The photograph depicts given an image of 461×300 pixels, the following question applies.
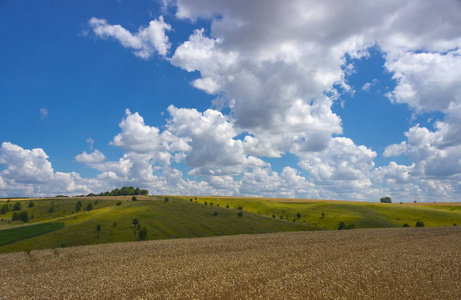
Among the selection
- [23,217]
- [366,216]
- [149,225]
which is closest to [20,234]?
[149,225]

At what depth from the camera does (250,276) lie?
918 inches

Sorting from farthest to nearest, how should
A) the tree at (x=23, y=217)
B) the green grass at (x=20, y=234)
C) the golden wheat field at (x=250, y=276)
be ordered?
the tree at (x=23, y=217) → the green grass at (x=20, y=234) → the golden wheat field at (x=250, y=276)

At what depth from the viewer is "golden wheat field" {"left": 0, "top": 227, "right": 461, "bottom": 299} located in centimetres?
1914

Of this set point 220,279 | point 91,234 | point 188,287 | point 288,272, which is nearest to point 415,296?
point 288,272

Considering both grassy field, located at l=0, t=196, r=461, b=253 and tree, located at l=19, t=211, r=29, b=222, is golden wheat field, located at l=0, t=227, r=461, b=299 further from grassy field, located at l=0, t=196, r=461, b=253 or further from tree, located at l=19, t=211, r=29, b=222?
tree, located at l=19, t=211, r=29, b=222

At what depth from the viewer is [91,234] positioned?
65750 millimetres

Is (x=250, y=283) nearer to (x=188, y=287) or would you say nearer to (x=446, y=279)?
(x=188, y=287)

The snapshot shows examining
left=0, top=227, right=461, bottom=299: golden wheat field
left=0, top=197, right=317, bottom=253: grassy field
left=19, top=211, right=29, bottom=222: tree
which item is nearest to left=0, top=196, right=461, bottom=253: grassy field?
left=0, top=197, right=317, bottom=253: grassy field

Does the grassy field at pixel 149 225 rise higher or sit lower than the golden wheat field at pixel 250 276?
lower

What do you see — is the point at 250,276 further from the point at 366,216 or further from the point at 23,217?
the point at 23,217

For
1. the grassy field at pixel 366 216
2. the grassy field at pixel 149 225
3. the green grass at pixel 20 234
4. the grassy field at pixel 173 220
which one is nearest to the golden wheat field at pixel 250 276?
the grassy field at pixel 149 225

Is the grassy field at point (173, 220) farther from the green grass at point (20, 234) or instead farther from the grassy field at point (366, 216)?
the green grass at point (20, 234)

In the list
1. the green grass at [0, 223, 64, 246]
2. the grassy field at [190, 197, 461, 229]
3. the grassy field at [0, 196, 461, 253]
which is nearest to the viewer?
the green grass at [0, 223, 64, 246]

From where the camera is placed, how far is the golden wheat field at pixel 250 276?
19141mm
